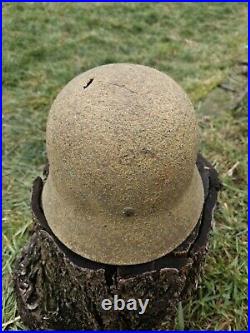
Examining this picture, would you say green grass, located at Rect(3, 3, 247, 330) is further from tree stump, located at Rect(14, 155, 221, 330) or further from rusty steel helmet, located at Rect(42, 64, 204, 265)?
rusty steel helmet, located at Rect(42, 64, 204, 265)

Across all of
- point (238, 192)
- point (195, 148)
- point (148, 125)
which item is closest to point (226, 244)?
point (238, 192)

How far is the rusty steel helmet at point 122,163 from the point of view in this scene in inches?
73.6

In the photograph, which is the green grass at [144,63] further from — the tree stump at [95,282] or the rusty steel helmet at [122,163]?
the rusty steel helmet at [122,163]

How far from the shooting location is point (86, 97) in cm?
194

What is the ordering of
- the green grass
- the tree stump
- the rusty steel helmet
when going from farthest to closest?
the green grass < the tree stump < the rusty steel helmet

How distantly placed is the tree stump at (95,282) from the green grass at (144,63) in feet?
1.14

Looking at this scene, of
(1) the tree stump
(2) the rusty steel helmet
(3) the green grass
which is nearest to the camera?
(2) the rusty steel helmet

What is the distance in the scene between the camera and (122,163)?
187 cm

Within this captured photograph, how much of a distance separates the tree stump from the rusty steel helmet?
0.25 ft

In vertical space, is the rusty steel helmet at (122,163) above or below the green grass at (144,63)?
above

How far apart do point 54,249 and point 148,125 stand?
0.93m

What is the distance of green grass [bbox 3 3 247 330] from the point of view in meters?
2.93

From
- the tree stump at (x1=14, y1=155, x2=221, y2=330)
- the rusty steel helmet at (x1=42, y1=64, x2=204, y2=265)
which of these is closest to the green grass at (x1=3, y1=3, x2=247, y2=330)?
the tree stump at (x1=14, y1=155, x2=221, y2=330)

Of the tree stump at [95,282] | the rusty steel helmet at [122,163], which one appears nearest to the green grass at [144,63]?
the tree stump at [95,282]
